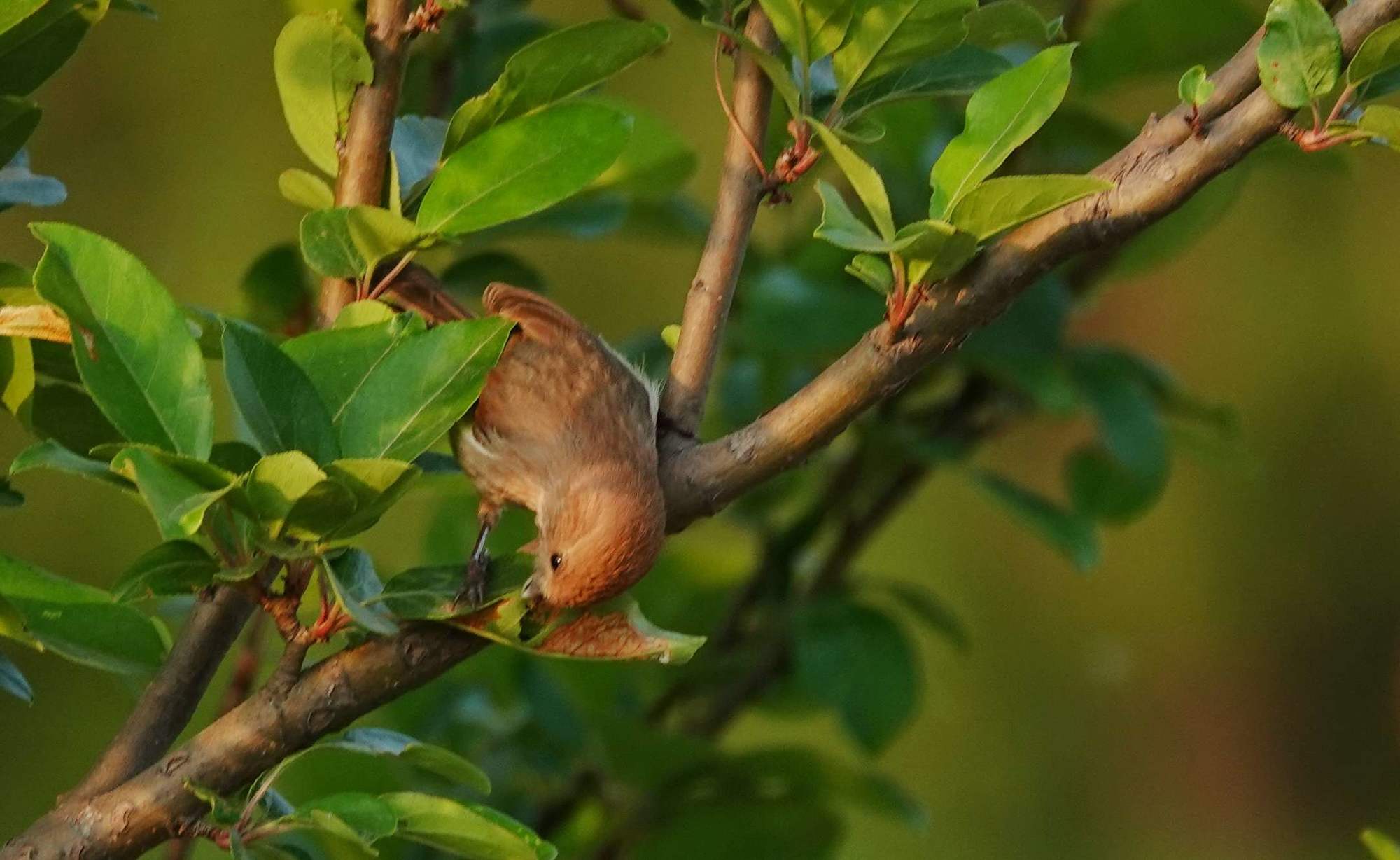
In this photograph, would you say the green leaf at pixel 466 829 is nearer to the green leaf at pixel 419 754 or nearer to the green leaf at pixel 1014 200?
the green leaf at pixel 419 754

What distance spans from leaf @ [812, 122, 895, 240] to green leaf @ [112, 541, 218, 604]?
43 cm

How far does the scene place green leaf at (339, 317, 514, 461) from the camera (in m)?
0.88

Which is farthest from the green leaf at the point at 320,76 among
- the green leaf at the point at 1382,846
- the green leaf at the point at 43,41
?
the green leaf at the point at 1382,846

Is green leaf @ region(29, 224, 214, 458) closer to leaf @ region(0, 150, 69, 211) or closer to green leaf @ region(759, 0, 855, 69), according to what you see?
leaf @ region(0, 150, 69, 211)

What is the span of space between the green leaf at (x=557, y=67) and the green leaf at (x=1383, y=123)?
43 centimetres

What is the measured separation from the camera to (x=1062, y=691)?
2.95 meters

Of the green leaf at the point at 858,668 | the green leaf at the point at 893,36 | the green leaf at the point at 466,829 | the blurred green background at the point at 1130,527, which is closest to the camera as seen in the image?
the green leaf at the point at 466,829

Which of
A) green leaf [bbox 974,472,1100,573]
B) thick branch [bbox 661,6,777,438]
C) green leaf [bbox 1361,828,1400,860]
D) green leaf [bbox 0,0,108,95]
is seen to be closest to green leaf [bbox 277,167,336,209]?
green leaf [bbox 0,0,108,95]

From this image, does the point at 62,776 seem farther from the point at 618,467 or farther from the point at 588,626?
the point at 588,626

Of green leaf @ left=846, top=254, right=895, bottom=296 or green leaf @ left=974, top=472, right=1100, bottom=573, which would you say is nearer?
green leaf @ left=846, top=254, right=895, bottom=296

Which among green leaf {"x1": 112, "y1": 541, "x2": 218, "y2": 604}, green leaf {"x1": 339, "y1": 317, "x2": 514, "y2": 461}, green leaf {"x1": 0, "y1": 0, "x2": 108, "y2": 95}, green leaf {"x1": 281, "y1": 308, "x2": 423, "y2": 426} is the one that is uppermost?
green leaf {"x1": 0, "y1": 0, "x2": 108, "y2": 95}

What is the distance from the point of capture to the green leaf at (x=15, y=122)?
38.9 inches

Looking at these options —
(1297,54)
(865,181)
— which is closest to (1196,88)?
(1297,54)

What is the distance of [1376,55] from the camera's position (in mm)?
876
